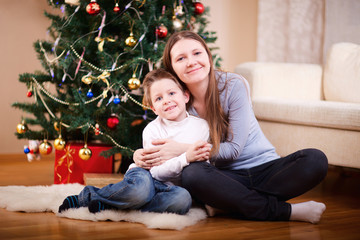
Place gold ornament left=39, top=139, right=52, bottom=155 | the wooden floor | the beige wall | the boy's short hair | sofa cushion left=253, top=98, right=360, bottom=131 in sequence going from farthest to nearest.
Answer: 1. the beige wall
2. gold ornament left=39, top=139, right=52, bottom=155
3. sofa cushion left=253, top=98, right=360, bottom=131
4. the boy's short hair
5. the wooden floor

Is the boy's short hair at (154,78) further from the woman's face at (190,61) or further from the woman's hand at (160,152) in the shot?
the woman's hand at (160,152)

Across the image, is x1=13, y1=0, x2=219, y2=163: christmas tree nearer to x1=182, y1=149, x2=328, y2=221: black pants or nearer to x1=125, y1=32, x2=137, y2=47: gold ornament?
x1=125, y1=32, x2=137, y2=47: gold ornament

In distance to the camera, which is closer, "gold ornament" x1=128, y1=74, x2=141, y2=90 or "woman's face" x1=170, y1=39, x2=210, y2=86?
"woman's face" x1=170, y1=39, x2=210, y2=86

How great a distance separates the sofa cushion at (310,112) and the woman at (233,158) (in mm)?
452

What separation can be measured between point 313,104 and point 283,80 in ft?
1.59

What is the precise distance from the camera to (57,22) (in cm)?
217

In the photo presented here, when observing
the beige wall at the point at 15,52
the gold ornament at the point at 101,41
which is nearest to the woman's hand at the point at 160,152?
the gold ornament at the point at 101,41

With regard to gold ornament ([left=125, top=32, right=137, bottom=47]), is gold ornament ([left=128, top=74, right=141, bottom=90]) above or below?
below

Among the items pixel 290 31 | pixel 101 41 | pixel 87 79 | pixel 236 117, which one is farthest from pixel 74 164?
pixel 290 31

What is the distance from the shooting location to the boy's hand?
147cm

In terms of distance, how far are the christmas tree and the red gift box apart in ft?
0.25

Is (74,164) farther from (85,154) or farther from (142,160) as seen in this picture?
(142,160)

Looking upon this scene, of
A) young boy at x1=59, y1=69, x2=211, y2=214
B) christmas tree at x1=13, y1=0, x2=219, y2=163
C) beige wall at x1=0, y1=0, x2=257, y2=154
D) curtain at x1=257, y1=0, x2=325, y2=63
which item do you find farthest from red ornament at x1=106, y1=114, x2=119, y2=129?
curtain at x1=257, y1=0, x2=325, y2=63

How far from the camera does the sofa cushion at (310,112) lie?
1.90 m
